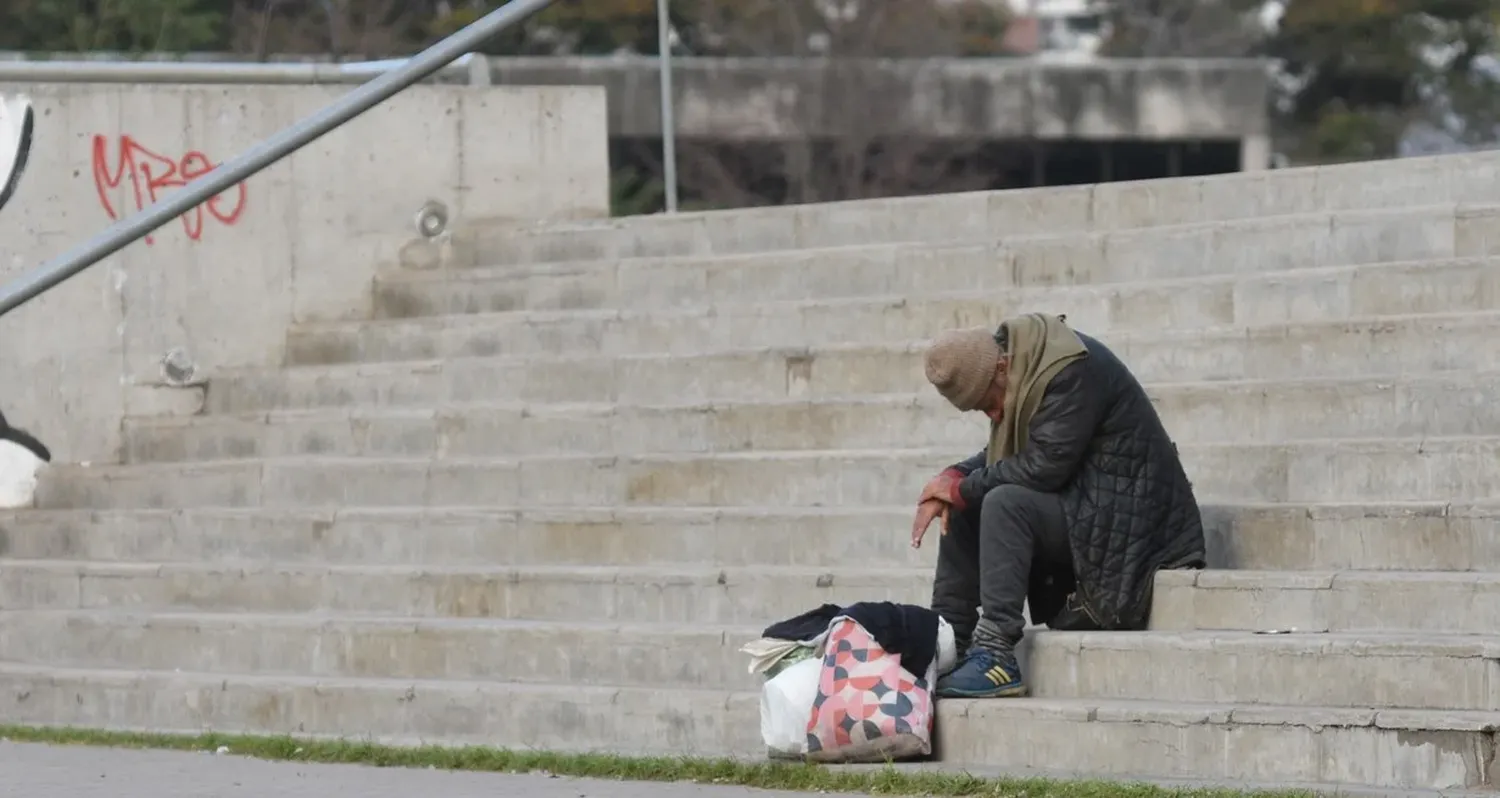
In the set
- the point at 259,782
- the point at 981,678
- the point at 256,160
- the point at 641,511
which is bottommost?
the point at 259,782

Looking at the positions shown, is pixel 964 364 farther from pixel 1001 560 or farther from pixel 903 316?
pixel 903 316

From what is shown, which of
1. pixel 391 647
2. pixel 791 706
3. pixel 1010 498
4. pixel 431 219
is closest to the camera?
pixel 791 706

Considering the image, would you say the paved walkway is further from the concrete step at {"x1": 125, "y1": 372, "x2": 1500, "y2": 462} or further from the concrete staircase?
the concrete step at {"x1": 125, "y1": 372, "x2": 1500, "y2": 462}

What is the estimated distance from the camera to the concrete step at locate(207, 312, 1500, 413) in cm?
799

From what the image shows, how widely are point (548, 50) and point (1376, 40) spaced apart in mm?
15289

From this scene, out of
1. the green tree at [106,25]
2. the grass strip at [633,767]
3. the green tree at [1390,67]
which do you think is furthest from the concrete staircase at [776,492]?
the green tree at [1390,67]

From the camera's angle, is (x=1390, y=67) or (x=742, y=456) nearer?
(x=742, y=456)

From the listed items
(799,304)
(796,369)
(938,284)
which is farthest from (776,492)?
(938,284)

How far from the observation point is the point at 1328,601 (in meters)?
6.82

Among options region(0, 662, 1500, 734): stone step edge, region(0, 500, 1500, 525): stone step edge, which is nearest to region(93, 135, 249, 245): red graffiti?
region(0, 500, 1500, 525): stone step edge

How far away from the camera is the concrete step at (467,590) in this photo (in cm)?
785

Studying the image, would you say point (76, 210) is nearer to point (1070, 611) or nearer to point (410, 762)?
point (410, 762)

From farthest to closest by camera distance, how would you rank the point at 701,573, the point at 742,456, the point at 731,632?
the point at 742,456 → the point at 701,573 → the point at 731,632

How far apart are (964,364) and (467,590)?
7.90 ft
